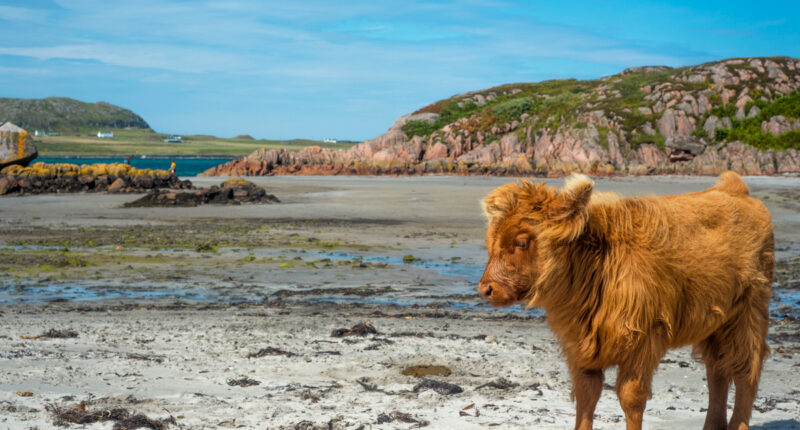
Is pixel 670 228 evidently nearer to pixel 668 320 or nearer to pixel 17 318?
pixel 668 320

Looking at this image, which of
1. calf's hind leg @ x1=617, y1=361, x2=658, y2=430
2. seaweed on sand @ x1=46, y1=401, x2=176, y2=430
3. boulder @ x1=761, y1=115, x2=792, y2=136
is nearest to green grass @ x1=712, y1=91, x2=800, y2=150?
boulder @ x1=761, y1=115, x2=792, y2=136

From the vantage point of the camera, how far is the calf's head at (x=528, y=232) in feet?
13.7

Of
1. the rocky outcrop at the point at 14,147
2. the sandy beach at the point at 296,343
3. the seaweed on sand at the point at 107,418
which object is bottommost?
the sandy beach at the point at 296,343

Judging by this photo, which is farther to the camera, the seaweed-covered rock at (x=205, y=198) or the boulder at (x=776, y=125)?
the boulder at (x=776, y=125)

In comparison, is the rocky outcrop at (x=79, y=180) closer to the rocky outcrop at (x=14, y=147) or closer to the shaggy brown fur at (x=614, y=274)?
the rocky outcrop at (x=14, y=147)

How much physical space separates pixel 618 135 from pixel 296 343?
6096cm

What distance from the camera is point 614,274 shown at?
430cm

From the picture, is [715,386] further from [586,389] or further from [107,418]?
[107,418]

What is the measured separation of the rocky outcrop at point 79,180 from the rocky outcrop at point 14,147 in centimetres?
123

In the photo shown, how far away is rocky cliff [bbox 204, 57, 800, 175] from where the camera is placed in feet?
194

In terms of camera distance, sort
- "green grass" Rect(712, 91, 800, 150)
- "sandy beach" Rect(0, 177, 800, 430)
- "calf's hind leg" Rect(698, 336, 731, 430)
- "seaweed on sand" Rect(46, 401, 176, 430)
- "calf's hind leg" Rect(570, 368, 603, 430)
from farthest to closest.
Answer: "green grass" Rect(712, 91, 800, 150) → "sandy beach" Rect(0, 177, 800, 430) → "seaweed on sand" Rect(46, 401, 176, 430) → "calf's hind leg" Rect(698, 336, 731, 430) → "calf's hind leg" Rect(570, 368, 603, 430)

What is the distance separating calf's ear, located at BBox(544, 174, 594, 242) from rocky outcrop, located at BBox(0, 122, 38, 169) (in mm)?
47649

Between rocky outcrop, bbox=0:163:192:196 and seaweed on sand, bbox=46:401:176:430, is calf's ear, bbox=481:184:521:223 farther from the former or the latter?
rocky outcrop, bbox=0:163:192:196

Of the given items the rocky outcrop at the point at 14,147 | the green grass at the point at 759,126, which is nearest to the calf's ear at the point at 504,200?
the rocky outcrop at the point at 14,147
